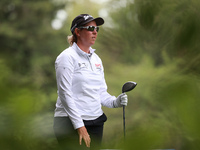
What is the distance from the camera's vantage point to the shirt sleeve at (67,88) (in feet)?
4.37

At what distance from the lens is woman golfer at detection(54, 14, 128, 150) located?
1.34m

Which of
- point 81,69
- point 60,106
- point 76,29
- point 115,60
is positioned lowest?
point 60,106

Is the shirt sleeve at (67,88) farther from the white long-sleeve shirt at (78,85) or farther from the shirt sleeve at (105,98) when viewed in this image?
the shirt sleeve at (105,98)

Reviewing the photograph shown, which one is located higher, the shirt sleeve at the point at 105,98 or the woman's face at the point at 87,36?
the woman's face at the point at 87,36

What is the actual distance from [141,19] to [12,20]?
11941 mm

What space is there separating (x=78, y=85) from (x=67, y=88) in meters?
0.09

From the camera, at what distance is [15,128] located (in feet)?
0.59

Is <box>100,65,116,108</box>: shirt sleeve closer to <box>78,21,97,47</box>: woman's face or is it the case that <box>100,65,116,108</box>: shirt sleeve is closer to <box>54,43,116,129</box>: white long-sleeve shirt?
<box>54,43,116,129</box>: white long-sleeve shirt

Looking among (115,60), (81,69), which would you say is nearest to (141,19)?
(81,69)

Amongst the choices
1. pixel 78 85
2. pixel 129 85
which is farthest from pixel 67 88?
pixel 129 85

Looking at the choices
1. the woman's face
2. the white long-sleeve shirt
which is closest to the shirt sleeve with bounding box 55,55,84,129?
the white long-sleeve shirt

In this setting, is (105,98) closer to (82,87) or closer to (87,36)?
(82,87)

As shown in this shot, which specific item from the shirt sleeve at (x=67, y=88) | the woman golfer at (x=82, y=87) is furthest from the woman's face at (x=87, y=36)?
the shirt sleeve at (x=67, y=88)

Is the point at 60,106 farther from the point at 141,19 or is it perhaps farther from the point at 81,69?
the point at 141,19
